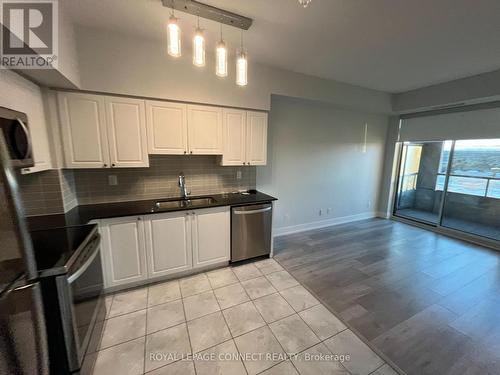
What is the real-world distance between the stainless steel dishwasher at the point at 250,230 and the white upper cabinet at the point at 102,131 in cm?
137

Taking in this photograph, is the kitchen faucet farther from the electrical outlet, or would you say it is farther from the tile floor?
the tile floor

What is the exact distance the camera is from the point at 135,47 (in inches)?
89.3

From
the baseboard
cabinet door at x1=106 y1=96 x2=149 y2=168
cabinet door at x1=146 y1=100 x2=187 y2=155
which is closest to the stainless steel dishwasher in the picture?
the baseboard

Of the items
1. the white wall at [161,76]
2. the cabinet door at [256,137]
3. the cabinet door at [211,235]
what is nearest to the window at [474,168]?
the white wall at [161,76]

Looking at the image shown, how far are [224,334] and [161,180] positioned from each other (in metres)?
2.02

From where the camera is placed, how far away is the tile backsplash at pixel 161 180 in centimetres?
250

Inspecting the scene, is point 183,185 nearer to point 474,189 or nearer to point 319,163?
point 319,163

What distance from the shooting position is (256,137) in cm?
304

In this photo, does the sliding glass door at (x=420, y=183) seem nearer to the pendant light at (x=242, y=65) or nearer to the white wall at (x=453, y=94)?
the white wall at (x=453, y=94)

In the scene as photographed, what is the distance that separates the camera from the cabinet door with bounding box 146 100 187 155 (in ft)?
7.98

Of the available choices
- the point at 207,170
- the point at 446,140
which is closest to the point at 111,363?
the point at 207,170

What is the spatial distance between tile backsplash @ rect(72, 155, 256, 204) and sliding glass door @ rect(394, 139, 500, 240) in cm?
408

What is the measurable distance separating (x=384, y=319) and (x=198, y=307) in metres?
1.87

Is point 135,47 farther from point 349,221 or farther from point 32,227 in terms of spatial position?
point 349,221
